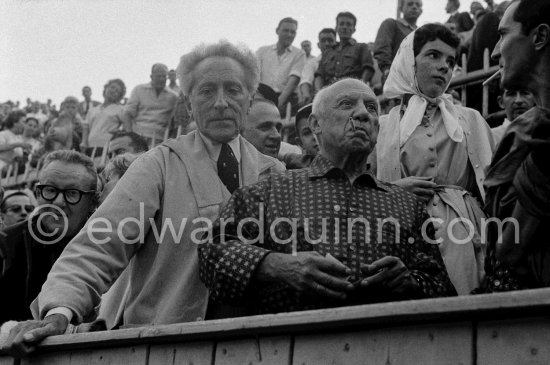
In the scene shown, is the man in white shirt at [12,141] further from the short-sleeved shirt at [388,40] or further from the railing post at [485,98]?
the railing post at [485,98]

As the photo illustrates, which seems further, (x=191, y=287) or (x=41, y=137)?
(x=41, y=137)

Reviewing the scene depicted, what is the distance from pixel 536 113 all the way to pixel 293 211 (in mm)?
1166

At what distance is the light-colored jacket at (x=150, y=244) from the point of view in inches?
125

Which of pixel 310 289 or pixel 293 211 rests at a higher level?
pixel 293 211

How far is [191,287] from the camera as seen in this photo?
330cm

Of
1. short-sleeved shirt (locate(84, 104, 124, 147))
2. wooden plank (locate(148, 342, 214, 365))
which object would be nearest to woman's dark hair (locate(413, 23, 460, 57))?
wooden plank (locate(148, 342, 214, 365))

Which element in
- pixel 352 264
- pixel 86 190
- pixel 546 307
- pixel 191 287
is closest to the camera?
pixel 546 307

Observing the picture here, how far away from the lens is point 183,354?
2.55 m

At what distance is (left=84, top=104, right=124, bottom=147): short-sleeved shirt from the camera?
12.4m

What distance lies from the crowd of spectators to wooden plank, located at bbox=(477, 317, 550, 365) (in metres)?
0.39

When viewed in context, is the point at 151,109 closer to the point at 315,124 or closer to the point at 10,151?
the point at 10,151

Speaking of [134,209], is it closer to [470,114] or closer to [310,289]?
[310,289]

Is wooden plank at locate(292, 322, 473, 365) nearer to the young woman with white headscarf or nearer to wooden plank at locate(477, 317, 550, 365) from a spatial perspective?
wooden plank at locate(477, 317, 550, 365)

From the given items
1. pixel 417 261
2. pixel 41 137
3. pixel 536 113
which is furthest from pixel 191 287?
pixel 41 137
